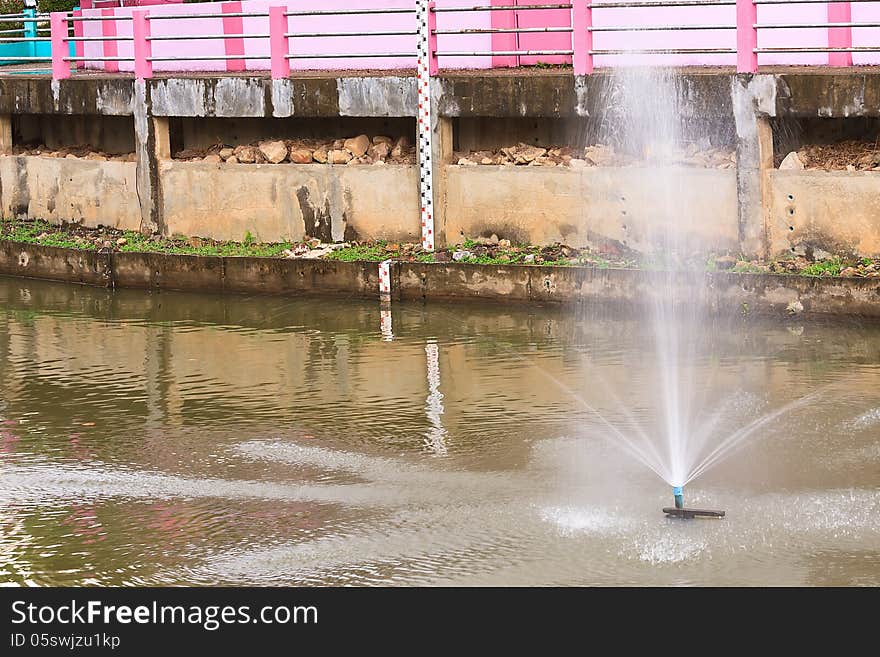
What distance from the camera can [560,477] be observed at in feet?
36.2

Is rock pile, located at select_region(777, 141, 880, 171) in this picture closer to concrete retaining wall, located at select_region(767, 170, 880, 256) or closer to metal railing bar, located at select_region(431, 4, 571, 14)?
concrete retaining wall, located at select_region(767, 170, 880, 256)

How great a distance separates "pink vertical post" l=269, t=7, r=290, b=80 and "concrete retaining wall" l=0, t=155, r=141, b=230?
2766 millimetres

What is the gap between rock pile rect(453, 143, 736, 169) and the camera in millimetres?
17484

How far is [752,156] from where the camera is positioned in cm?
1702

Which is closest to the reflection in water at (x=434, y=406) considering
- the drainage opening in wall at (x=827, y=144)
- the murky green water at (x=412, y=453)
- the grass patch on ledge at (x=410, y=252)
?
the murky green water at (x=412, y=453)

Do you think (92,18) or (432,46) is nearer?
(432,46)

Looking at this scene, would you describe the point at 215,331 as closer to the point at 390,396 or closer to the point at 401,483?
the point at 390,396

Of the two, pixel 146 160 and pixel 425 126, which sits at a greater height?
pixel 425 126

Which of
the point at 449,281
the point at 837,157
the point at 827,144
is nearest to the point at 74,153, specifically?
the point at 449,281

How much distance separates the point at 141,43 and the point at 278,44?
2128mm

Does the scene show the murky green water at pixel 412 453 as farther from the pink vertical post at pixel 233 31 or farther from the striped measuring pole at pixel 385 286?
the pink vertical post at pixel 233 31

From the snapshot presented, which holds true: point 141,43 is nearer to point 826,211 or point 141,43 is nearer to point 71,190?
point 71,190

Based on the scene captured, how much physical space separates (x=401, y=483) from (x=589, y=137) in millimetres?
8415

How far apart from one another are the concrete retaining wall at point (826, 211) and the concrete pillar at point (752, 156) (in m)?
0.11
